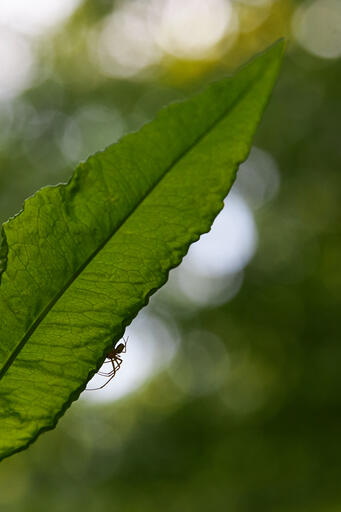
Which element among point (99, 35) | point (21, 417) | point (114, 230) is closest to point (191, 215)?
point (114, 230)

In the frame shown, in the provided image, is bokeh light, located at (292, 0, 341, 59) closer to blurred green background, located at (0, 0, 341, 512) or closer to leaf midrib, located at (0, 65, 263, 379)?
blurred green background, located at (0, 0, 341, 512)

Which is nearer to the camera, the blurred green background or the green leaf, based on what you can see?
the green leaf

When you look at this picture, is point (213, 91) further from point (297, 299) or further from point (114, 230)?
point (297, 299)

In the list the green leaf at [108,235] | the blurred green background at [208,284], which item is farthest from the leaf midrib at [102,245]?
the blurred green background at [208,284]

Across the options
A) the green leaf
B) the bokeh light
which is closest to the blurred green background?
the bokeh light

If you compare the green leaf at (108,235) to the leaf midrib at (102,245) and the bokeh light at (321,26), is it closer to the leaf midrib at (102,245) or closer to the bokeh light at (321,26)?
the leaf midrib at (102,245)
